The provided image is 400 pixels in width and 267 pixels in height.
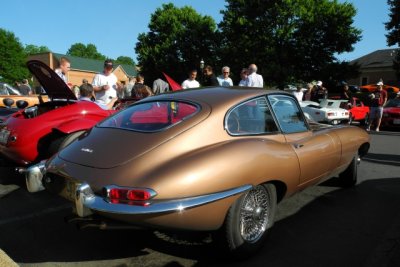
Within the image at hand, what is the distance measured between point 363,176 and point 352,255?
307 cm

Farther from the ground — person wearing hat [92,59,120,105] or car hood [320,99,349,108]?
person wearing hat [92,59,120,105]

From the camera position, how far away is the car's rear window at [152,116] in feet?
10.5

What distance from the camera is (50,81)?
221 inches

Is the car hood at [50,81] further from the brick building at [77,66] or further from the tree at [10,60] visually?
the tree at [10,60]

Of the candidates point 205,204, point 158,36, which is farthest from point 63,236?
point 158,36

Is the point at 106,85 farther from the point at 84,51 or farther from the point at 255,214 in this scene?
the point at 84,51

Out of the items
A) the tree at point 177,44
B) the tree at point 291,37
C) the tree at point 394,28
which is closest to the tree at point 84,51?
the tree at point 177,44

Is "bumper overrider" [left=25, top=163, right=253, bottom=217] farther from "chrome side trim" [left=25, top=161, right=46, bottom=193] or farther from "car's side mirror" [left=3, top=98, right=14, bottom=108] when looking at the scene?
"car's side mirror" [left=3, top=98, right=14, bottom=108]

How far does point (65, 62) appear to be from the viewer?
8.23 m

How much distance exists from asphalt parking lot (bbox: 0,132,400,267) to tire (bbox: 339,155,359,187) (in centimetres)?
39

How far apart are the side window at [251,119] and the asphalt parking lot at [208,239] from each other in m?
0.94

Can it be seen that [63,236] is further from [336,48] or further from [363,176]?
[336,48]

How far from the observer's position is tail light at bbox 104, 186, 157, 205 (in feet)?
8.34

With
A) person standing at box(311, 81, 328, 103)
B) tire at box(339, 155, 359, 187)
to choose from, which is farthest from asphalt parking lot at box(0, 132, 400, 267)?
person standing at box(311, 81, 328, 103)
